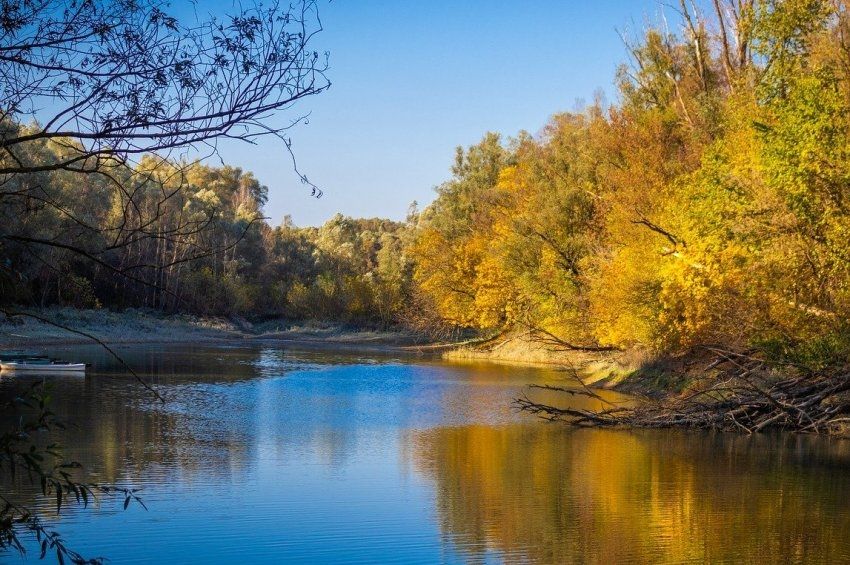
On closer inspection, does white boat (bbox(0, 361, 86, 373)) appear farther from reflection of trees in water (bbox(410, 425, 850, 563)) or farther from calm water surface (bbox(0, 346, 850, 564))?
reflection of trees in water (bbox(410, 425, 850, 563))

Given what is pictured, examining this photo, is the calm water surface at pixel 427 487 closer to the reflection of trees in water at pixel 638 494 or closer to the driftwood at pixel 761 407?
the reflection of trees in water at pixel 638 494

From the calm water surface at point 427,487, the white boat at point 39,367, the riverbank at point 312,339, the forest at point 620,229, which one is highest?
the forest at point 620,229

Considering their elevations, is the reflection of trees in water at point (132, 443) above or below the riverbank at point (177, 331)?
below

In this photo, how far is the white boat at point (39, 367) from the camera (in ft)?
102

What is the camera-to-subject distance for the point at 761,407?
64.4ft

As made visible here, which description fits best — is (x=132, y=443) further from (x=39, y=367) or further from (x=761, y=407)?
(x=39, y=367)

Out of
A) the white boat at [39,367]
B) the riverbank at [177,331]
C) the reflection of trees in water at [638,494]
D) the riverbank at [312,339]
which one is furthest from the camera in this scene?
the riverbank at [177,331]

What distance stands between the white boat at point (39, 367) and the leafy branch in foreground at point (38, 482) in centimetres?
943

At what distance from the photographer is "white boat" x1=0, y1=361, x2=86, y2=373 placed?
31.0 meters

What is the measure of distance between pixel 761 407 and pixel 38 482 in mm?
14098

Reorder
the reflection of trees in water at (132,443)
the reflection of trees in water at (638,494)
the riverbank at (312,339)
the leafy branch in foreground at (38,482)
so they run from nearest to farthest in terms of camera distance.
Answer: the leafy branch in foreground at (38,482) < the reflection of trees in water at (638,494) < the reflection of trees in water at (132,443) < the riverbank at (312,339)

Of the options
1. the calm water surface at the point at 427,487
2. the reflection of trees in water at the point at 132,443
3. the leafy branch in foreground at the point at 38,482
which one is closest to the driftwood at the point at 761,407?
the calm water surface at the point at 427,487

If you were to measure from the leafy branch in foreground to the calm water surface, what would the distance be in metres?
0.38

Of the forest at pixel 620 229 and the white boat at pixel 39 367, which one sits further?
the white boat at pixel 39 367
